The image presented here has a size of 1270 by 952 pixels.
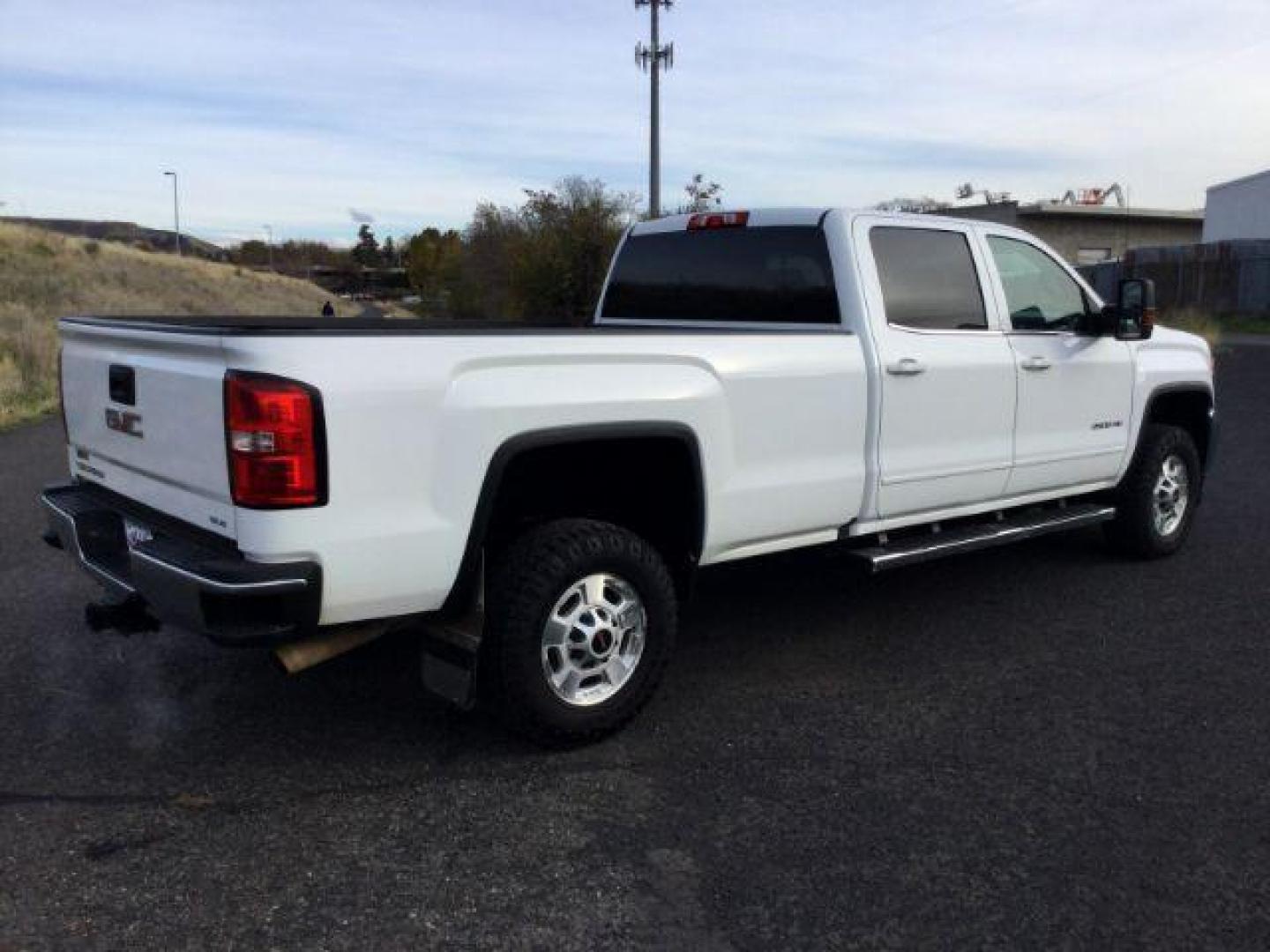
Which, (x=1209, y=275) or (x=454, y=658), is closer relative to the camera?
(x=454, y=658)

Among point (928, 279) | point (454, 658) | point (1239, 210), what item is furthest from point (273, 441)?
point (1239, 210)

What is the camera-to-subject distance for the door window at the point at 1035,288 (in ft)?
18.0

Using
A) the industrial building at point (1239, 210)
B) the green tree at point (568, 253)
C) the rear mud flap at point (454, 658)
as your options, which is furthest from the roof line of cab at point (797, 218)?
the industrial building at point (1239, 210)

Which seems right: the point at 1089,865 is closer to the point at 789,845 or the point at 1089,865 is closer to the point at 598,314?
the point at 789,845

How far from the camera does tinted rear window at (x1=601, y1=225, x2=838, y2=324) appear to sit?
489 centimetres

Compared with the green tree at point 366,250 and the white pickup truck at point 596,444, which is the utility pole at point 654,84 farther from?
the green tree at point 366,250

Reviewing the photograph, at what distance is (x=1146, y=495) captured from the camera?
6.40 meters

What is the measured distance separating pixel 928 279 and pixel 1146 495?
2.30 metres

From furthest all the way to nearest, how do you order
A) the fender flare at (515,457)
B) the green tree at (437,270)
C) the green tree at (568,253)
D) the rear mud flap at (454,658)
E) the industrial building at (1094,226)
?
the industrial building at (1094,226) < the green tree at (437,270) < the green tree at (568,253) < the rear mud flap at (454,658) < the fender flare at (515,457)

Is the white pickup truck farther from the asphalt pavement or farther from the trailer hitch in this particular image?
the asphalt pavement

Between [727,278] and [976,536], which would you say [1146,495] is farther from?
[727,278]

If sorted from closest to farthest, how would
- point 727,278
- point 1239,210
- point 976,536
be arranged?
point 976,536
point 727,278
point 1239,210

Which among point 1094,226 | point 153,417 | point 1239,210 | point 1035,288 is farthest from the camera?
point 1094,226

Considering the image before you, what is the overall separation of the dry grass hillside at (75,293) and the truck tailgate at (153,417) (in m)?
10.1
